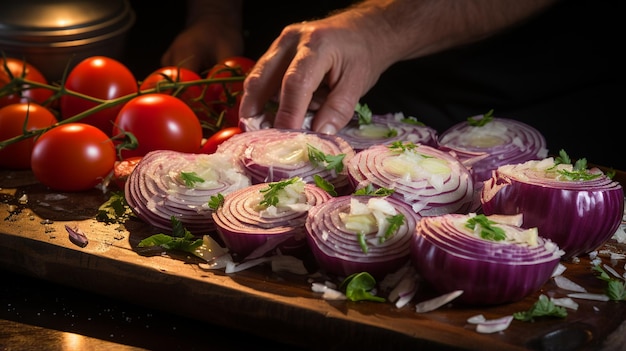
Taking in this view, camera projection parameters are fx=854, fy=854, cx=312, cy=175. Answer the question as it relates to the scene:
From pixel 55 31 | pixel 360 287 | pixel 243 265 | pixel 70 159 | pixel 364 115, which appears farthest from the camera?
pixel 55 31

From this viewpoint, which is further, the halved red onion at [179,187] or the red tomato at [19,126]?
the red tomato at [19,126]

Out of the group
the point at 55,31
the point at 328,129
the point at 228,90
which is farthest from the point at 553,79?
the point at 55,31

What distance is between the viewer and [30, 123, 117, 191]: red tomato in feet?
7.07

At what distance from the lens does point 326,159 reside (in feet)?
6.39

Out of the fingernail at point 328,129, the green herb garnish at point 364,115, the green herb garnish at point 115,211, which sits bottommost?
the green herb garnish at point 115,211

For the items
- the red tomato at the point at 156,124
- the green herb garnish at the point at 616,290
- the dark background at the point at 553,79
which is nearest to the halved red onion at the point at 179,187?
the red tomato at the point at 156,124

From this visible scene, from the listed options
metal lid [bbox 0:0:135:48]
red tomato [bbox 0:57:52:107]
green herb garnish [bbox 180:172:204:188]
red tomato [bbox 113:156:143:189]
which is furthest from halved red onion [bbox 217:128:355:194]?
metal lid [bbox 0:0:135:48]

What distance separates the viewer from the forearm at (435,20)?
2.57 m

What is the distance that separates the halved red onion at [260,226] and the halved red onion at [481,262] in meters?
0.27

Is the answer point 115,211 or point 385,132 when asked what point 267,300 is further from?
point 385,132

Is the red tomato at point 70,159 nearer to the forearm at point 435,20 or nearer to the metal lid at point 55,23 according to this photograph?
the metal lid at point 55,23

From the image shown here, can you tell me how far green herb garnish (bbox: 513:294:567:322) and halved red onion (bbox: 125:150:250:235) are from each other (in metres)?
0.71

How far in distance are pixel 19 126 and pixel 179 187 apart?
731mm

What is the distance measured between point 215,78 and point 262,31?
30.6 inches
